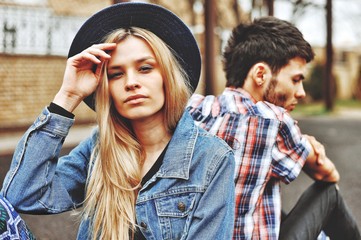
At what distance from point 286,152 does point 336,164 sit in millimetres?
4431

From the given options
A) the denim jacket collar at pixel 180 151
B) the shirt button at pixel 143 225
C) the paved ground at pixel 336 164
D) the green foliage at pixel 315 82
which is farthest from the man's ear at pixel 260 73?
the green foliage at pixel 315 82

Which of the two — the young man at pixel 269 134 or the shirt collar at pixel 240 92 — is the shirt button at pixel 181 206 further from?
the shirt collar at pixel 240 92

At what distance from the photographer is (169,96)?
1690mm

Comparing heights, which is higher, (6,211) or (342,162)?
(6,211)

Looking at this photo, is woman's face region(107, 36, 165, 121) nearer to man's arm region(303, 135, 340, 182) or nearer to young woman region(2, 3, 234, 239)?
young woman region(2, 3, 234, 239)

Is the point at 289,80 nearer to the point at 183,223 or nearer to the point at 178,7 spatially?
the point at 183,223

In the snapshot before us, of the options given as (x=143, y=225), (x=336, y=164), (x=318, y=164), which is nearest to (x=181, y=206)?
(x=143, y=225)

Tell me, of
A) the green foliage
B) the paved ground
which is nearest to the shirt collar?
the paved ground

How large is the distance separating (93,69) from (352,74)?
1195 inches

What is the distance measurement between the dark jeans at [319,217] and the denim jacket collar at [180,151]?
68 cm

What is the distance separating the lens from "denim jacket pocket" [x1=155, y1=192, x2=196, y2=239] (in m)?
1.56

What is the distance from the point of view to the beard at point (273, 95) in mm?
2066

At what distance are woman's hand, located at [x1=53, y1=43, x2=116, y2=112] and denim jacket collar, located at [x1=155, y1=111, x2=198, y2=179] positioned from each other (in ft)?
1.11

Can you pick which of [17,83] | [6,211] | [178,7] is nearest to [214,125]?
[6,211]
